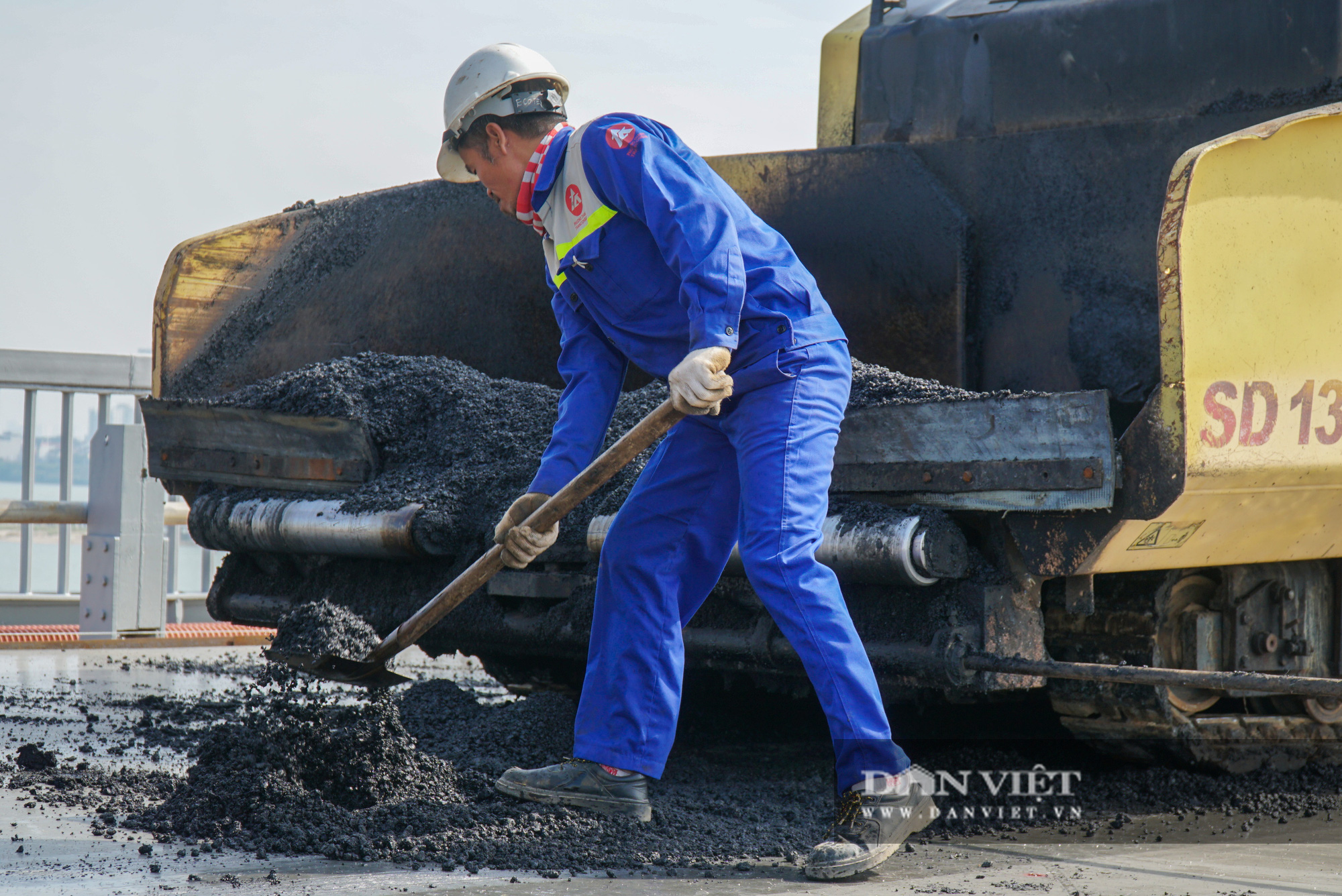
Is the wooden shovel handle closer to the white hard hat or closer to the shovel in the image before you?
the shovel

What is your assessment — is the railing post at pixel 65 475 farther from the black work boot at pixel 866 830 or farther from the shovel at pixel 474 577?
the black work boot at pixel 866 830

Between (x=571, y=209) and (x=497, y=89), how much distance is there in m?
0.33

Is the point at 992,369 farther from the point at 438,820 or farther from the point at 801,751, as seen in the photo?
the point at 438,820

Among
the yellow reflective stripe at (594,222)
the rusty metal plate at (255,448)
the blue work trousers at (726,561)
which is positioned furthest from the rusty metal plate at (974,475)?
the rusty metal plate at (255,448)

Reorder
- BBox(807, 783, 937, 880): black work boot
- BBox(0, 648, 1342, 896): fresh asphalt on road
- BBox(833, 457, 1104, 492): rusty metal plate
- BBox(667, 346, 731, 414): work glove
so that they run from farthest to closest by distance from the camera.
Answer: BBox(833, 457, 1104, 492): rusty metal plate, BBox(667, 346, 731, 414): work glove, BBox(807, 783, 937, 880): black work boot, BBox(0, 648, 1342, 896): fresh asphalt on road

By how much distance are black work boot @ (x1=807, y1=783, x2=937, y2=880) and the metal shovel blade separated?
1157mm

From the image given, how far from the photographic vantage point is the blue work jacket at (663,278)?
2670 mm

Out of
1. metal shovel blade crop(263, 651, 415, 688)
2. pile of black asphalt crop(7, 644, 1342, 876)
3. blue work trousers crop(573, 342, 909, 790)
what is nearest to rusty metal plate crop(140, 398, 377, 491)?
pile of black asphalt crop(7, 644, 1342, 876)

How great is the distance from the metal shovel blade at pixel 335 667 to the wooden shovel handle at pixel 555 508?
0.04 meters

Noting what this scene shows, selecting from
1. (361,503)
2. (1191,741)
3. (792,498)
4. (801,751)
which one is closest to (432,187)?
(361,503)

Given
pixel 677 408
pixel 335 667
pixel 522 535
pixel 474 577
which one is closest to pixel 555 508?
pixel 522 535

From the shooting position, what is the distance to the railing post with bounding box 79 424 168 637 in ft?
20.7

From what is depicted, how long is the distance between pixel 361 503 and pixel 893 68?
2137 mm

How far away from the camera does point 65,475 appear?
6.90 meters
